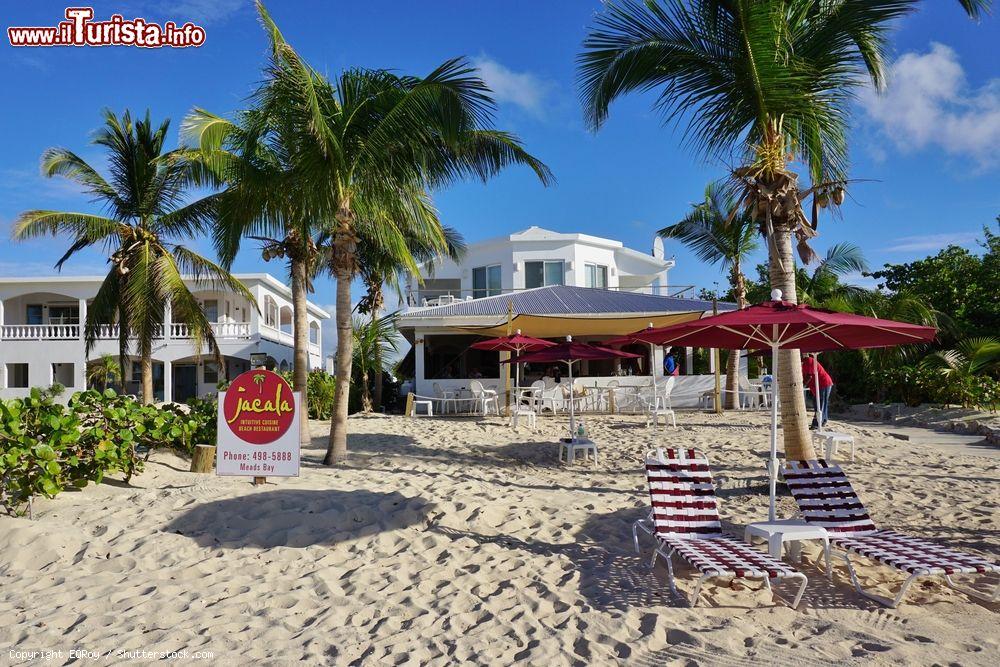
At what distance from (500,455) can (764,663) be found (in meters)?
7.42

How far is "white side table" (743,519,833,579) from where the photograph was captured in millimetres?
4781

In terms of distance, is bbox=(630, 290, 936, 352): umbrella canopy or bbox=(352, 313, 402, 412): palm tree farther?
bbox=(352, 313, 402, 412): palm tree

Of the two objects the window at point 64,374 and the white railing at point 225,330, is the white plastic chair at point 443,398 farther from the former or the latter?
the window at point 64,374

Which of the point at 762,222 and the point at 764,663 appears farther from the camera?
the point at 762,222

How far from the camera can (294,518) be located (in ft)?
20.1

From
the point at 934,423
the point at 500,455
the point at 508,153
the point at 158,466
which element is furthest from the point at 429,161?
the point at 934,423

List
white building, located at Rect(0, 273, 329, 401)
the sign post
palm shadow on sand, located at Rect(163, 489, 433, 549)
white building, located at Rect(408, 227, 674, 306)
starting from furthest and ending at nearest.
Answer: white building, located at Rect(408, 227, 674, 306) → white building, located at Rect(0, 273, 329, 401) → the sign post → palm shadow on sand, located at Rect(163, 489, 433, 549)

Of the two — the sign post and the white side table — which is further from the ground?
the sign post

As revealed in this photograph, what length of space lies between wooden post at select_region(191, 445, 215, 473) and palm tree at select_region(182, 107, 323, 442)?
1.25m

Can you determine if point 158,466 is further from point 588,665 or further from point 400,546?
point 588,665

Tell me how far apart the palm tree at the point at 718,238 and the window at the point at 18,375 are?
26520 millimetres

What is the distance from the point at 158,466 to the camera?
28.3 feet

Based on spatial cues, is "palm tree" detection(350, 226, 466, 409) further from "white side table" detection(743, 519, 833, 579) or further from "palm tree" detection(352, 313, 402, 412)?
"white side table" detection(743, 519, 833, 579)

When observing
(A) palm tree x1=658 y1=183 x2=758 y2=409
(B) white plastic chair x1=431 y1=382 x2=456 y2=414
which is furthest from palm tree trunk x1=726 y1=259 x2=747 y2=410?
(B) white plastic chair x1=431 y1=382 x2=456 y2=414
